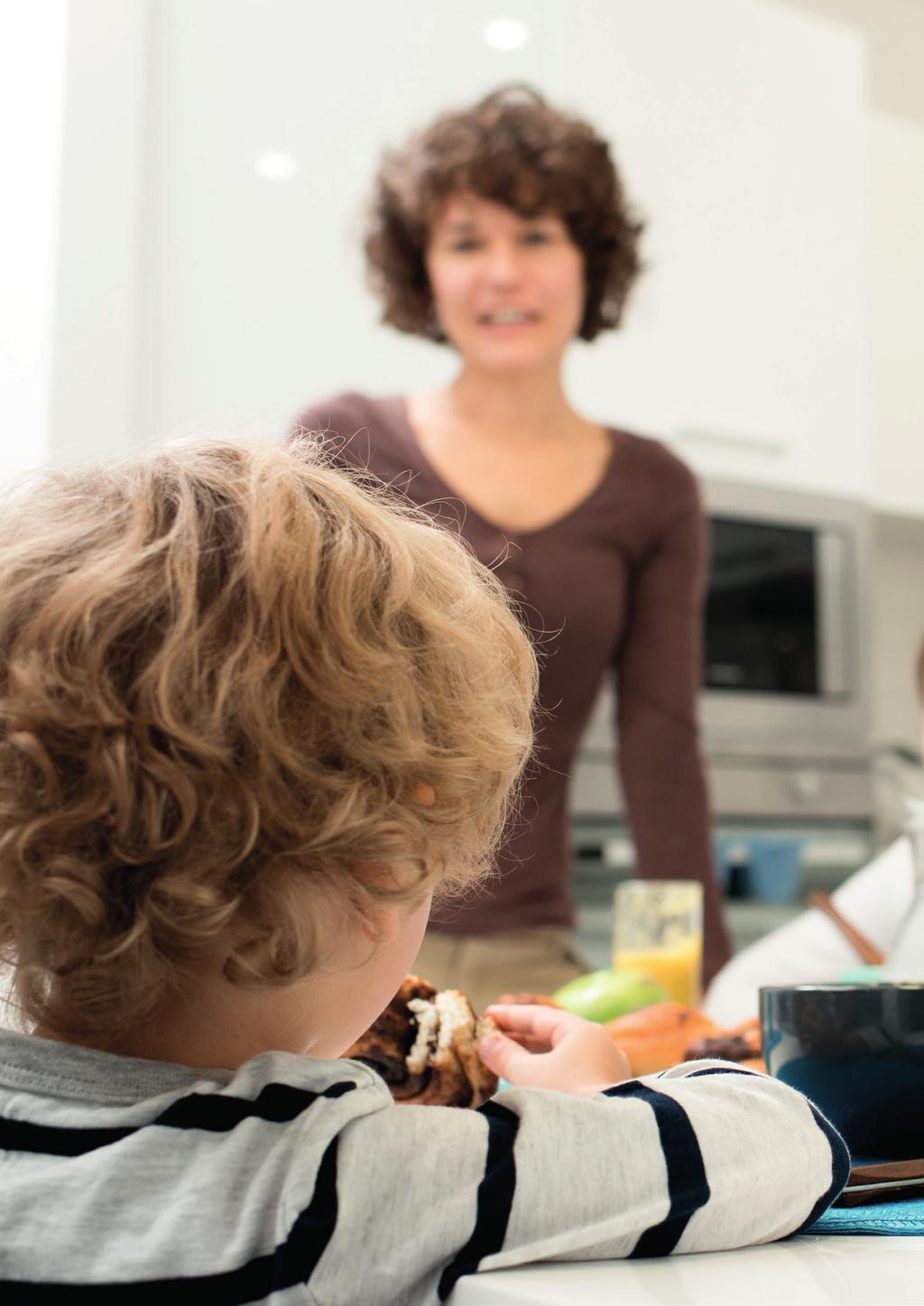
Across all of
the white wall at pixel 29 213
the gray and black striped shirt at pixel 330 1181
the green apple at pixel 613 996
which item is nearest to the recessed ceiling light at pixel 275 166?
the white wall at pixel 29 213

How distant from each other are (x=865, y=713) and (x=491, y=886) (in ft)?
5.15

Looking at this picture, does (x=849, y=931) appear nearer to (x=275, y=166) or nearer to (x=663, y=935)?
(x=663, y=935)

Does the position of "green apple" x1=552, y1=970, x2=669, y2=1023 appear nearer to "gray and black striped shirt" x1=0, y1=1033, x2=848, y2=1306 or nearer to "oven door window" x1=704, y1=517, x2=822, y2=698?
"gray and black striped shirt" x1=0, y1=1033, x2=848, y2=1306

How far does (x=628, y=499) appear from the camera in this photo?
1.72m

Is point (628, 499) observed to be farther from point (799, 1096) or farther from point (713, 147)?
point (713, 147)

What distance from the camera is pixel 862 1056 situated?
62 centimetres

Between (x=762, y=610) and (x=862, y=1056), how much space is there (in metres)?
2.28

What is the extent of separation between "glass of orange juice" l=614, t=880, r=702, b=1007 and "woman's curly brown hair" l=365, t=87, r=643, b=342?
0.85 metres

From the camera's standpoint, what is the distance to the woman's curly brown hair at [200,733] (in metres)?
0.51

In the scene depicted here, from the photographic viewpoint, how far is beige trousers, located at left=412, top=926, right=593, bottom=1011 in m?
1.33

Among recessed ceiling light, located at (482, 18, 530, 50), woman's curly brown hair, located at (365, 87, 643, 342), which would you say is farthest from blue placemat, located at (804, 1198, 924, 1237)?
recessed ceiling light, located at (482, 18, 530, 50)

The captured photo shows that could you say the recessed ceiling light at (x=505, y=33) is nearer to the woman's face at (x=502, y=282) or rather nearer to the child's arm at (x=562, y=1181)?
the woman's face at (x=502, y=282)

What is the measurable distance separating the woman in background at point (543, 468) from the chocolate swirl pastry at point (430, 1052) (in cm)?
86

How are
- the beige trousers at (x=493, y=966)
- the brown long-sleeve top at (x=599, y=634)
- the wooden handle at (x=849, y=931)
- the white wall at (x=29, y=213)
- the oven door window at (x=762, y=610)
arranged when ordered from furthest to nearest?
the oven door window at (x=762, y=610), the white wall at (x=29, y=213), the brown long-sleeve top at (x=599, y=634), the beige trousers at (x=493, y=966), the wooden handle at (x=849, y=931)
